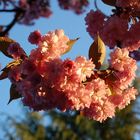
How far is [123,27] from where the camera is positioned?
132 inches

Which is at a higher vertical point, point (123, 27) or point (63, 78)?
point (123, 27)

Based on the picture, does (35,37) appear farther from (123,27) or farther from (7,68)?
(123,27)

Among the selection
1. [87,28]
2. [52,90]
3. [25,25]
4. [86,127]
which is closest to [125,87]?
[52,90]

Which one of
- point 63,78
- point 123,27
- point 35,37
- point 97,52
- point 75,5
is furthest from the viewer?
point 75,5

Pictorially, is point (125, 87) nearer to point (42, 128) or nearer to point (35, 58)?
point (35, 58)

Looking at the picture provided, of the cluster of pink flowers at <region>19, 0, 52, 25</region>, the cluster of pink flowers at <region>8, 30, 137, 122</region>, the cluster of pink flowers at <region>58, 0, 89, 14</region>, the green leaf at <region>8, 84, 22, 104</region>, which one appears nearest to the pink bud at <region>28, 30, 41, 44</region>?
the cluster of pink flowers at <region>8, 30, 137, 122</region>

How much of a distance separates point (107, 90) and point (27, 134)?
14588mm

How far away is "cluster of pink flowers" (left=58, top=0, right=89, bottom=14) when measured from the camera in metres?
8.43

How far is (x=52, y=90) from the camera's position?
2.75 m

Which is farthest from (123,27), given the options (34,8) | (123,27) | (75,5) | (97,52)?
(75,5)

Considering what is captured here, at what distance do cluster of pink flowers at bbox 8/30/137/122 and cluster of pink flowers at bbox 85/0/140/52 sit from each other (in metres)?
0.38

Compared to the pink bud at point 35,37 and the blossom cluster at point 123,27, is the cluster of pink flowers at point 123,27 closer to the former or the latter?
the blossom cluster at point 123,27

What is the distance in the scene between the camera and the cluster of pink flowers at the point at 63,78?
2699 mm

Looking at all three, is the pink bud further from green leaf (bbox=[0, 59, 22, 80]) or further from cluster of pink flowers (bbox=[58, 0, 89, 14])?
cluster of pink flowers (bbox=[58, 0, 89, 14])
